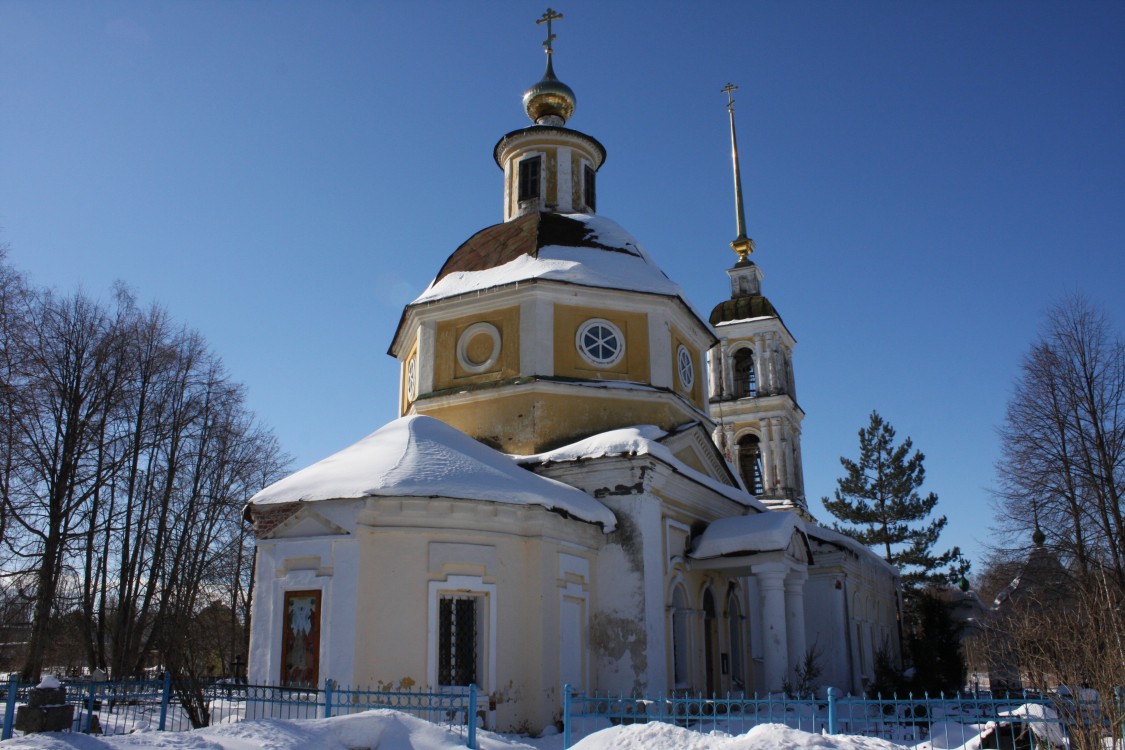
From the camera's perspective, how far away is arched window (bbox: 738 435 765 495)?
30.7 metres

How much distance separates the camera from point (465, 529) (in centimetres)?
1216

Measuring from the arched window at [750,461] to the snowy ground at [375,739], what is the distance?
928 inches

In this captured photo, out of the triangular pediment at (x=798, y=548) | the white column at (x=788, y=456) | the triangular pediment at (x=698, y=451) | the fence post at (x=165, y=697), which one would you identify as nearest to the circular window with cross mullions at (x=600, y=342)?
the triangular pediment at (x=698, y=451)

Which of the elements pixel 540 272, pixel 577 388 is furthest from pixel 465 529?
pixel 540 272

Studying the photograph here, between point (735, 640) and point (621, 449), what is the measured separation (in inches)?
210

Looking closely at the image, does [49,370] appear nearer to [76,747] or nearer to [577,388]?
[577,388]

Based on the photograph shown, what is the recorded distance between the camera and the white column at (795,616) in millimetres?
14842

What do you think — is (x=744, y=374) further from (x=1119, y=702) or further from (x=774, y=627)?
(x=1119, y=702)

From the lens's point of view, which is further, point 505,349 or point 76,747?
point 505,349

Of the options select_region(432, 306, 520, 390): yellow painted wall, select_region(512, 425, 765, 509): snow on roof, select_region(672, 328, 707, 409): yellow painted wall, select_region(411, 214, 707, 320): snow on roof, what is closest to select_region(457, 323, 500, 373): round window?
select_region(432, 306, 520, 390): yellow painted wall

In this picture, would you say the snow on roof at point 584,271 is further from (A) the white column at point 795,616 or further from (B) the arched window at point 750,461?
(B) the arched window at point 750,461

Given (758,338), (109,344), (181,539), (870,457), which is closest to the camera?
(109,344)

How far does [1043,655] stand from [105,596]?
19.7 m

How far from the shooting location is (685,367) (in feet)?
57.8
